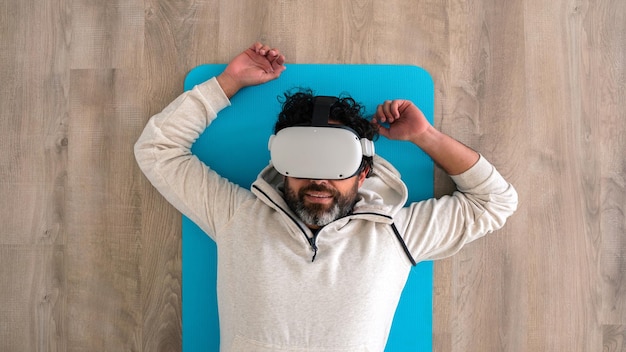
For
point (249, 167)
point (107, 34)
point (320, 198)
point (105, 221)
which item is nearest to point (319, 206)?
point (320, 198)

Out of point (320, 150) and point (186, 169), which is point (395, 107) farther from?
point (186, 169)

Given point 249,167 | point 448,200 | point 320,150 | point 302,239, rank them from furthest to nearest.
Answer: point 249,167 < point 448,200 < point 302,239 < point 320,150

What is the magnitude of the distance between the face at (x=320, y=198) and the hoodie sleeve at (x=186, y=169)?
7.5 inches

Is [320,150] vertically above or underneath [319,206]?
above

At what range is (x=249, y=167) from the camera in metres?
1.45

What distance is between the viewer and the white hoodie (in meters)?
1.21

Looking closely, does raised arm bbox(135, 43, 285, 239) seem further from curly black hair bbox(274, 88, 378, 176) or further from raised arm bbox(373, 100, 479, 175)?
raised arm bbox(373, 100, 479, 175)

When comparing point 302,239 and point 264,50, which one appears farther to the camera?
point 264,50

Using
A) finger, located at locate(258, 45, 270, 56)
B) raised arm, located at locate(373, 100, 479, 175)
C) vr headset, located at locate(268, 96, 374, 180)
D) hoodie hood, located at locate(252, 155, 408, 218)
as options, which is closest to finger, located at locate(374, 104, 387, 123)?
raised arm, located at locate(373, 100, 479, 175)

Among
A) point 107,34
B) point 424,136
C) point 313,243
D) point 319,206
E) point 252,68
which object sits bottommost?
point 313,243

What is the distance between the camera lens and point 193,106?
133 centimetres

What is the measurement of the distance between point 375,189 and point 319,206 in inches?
9.4

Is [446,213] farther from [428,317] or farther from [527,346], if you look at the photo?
[527,346]

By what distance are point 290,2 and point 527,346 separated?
1410mm
